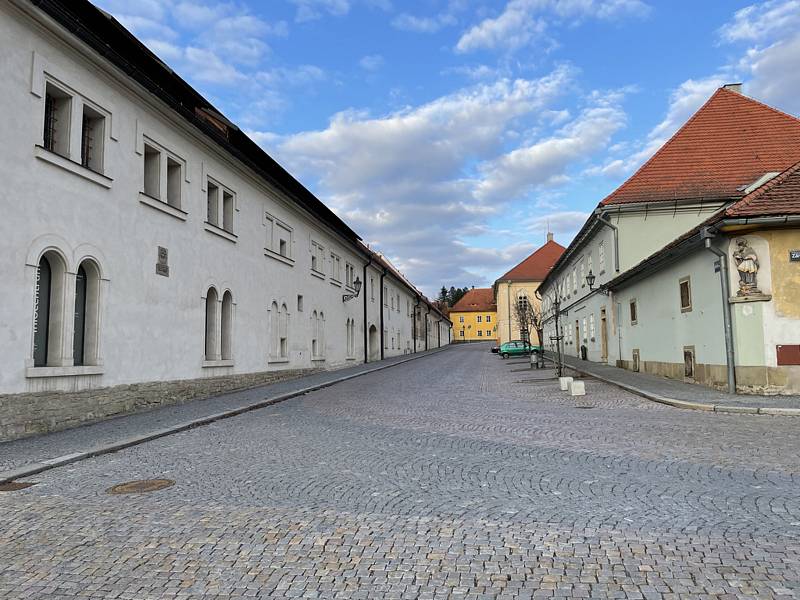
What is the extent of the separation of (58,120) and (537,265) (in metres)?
73.4

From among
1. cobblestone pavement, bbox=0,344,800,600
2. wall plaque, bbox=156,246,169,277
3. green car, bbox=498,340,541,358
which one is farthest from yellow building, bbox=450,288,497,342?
cobblestone pavement, bbox=0,344,800,600

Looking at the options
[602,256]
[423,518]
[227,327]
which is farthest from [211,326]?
A: [602,256]

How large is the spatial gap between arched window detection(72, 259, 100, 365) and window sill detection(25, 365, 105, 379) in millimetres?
225

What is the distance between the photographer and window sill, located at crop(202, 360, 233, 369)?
17844 mm

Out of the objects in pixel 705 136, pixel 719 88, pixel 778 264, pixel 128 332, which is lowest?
pixel 128 332

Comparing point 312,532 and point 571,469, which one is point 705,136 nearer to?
point 571,469

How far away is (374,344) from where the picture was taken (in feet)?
144

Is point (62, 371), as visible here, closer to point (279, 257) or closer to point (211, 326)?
point (211, 326)

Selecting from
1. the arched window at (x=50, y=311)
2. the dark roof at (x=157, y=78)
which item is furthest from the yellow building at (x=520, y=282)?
the arched window at (x=50, y=311)

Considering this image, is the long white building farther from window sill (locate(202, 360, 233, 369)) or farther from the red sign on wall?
the red sign on wall

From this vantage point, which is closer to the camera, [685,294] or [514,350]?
[685,294]

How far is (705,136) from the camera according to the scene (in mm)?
26875

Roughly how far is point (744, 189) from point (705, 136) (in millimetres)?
3536

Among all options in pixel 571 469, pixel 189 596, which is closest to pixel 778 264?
pixel 571 469
